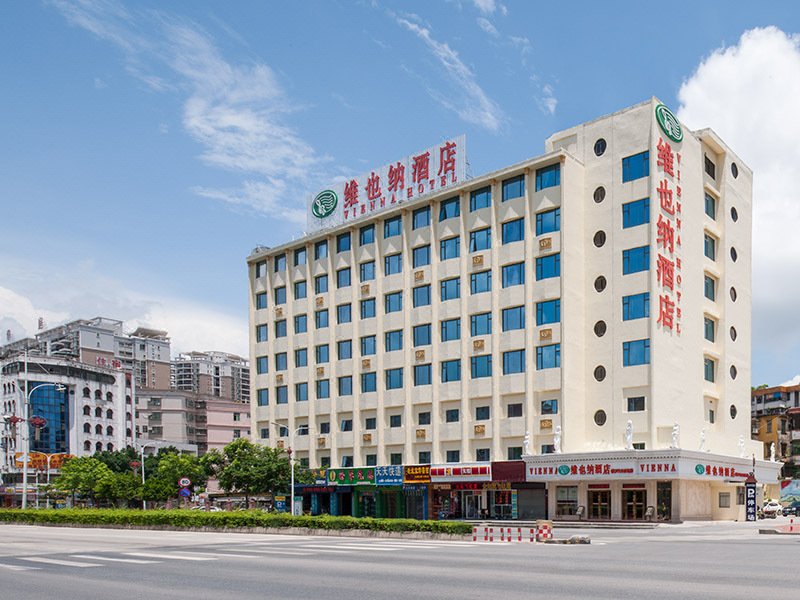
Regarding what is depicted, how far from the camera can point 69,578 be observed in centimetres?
2019

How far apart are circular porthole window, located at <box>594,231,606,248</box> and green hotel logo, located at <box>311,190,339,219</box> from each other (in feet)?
77.0

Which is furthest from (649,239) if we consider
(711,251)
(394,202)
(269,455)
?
(269,455)

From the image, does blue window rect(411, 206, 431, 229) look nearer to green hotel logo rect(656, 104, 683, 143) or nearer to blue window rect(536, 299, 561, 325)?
blue window rect(536, 299, 561, 325)

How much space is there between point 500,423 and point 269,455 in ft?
59.8

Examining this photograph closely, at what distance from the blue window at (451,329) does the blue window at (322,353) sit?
11.9 metres

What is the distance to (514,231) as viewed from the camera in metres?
59.2

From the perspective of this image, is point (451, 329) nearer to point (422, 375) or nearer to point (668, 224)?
point (422, 375)

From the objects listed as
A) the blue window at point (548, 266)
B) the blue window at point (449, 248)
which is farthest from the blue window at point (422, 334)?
the blue window at point (548, 266)

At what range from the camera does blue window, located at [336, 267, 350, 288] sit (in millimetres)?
69500

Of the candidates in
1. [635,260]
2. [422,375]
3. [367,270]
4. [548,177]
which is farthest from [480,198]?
[422,375]

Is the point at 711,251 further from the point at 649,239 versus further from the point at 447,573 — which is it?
the point at 447,573

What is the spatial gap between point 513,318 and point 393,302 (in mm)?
11147

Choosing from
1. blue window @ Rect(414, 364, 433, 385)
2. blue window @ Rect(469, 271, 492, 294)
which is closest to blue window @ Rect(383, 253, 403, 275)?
→ blue window @ Rect(469, 271, 492, 294)

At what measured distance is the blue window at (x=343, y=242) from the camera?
6969 cm
